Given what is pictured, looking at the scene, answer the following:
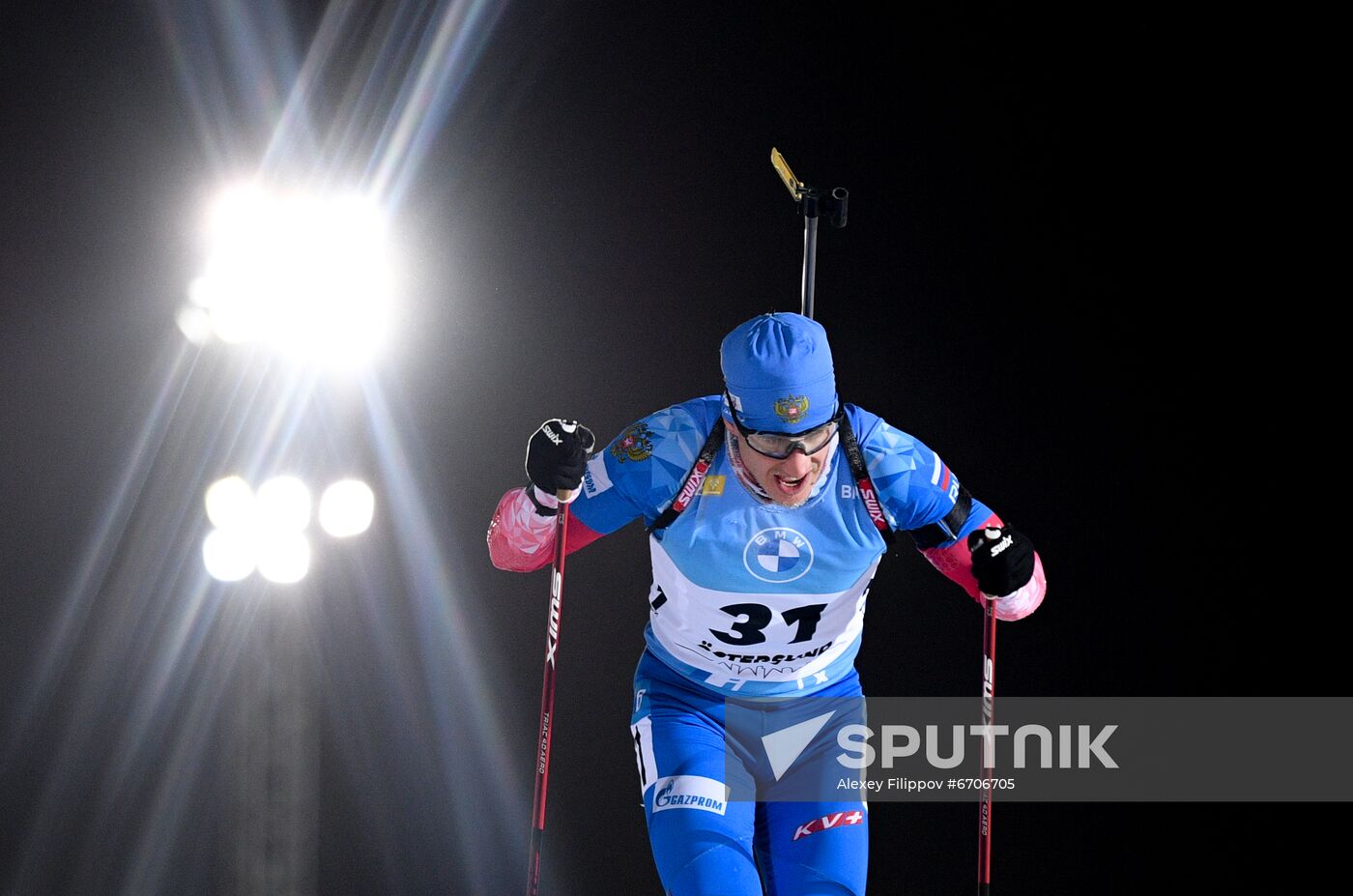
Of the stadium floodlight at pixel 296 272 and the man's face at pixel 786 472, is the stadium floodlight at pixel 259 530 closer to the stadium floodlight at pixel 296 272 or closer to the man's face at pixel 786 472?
the stadium floodlight at pixel 296 272

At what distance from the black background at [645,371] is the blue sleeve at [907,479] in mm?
958

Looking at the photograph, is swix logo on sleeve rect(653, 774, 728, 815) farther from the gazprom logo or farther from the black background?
the black background

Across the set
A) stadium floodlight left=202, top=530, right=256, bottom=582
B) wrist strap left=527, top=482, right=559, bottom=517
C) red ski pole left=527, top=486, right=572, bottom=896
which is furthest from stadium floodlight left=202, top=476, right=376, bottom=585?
wrist strap left=527, top=482, right=559, bottom=517

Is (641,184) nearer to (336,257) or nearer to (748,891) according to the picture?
(336,257)

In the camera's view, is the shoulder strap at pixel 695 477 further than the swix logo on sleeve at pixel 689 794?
Yes

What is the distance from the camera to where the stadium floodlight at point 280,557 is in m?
3.19

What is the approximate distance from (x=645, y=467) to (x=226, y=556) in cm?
140

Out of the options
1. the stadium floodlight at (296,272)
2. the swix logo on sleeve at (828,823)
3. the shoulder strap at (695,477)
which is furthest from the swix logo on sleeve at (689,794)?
the stadium floodlight at (296,272)

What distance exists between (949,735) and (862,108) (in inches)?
64.0

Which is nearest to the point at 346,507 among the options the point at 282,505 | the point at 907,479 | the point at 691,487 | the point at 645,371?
the point at 282,505

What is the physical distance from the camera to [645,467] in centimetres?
225

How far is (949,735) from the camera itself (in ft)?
11.4

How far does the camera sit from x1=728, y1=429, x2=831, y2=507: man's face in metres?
2.13

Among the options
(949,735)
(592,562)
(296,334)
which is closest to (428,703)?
(592,562)
